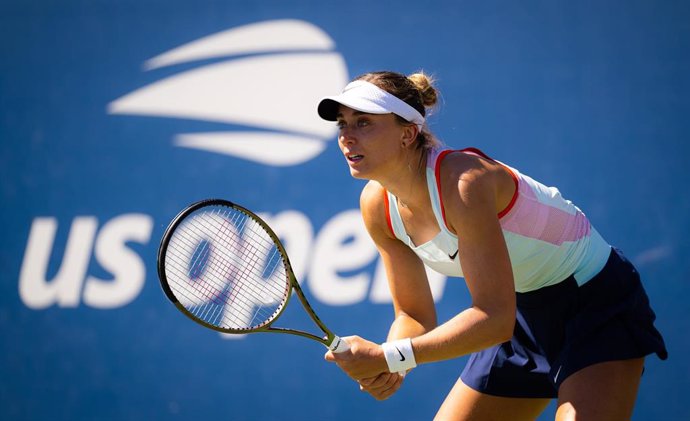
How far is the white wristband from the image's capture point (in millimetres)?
2330

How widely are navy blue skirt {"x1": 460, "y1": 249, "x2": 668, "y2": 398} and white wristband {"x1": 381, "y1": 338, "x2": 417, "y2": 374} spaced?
18.3 inches

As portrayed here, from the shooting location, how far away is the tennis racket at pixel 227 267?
2.85 meters

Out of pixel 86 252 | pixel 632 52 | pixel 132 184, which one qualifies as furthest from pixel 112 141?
pixel 632 52

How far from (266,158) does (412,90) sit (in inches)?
77.4

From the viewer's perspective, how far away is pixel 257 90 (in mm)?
4461

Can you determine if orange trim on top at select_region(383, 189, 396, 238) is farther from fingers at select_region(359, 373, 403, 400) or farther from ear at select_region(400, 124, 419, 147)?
fingers at select_region(359, 373, 403, 400)

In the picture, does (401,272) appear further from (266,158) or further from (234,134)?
(234,134)

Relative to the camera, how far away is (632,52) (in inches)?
163

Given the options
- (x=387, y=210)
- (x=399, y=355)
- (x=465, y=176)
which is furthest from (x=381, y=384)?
(x=465, y=176)

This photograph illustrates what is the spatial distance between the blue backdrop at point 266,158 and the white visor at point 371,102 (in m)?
1.76

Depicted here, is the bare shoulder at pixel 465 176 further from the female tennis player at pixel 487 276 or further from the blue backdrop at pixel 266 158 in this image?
the blue backdrop at pixel 266 158

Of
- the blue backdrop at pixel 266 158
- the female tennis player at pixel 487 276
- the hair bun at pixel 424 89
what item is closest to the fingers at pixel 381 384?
the female tennis player at pixel 487 276

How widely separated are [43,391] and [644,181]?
3.19 m

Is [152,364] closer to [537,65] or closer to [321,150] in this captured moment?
[321,150]
